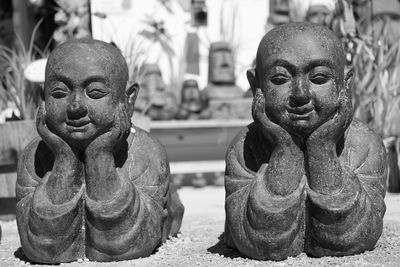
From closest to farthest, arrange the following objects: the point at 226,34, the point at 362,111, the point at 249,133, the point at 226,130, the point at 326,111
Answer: the point at 326,111 < the point at 249,133 < the point at 362,111 < the point at 226,130 < the point at 226,34

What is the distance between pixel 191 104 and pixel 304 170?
4.07 metres

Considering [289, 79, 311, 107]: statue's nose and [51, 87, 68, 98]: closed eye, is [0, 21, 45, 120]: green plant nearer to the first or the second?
[51, 87, 68, 98]: closed eye

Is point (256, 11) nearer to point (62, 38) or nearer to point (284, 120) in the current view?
point (62, 38)

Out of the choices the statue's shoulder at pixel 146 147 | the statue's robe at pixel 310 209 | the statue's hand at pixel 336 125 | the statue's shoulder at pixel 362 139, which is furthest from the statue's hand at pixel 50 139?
the statue's shoulder at pixel 362 139

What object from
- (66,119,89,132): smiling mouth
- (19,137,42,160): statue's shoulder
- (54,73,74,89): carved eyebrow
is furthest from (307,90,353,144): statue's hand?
(19,137,42,160): statue's shoulder

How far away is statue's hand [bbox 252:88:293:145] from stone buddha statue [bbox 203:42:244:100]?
4.06 meters

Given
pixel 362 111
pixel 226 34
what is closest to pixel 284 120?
pixel 362 111

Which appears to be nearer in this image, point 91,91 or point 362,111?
point 91,91

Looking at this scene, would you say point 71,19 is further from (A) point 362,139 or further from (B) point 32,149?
(A) point 362,139

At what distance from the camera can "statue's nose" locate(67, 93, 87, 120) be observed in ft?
13.2

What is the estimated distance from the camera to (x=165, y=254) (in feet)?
14.4

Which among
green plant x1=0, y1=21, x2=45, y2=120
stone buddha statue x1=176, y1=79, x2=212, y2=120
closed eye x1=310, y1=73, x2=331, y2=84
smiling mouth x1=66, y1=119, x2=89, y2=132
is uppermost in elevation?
closed eye x1=310, y1=73, x2=331, y2=84

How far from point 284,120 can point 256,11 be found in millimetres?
5386

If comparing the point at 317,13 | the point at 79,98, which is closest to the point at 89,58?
the point at 79,98
